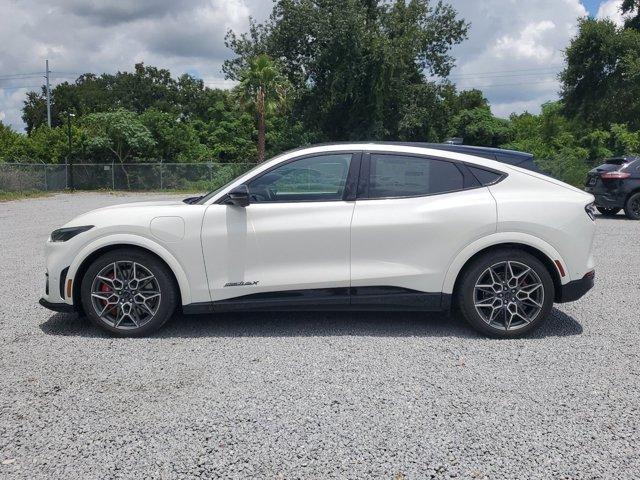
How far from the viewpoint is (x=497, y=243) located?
474cm

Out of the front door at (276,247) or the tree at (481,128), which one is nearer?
the front door at (276,247)

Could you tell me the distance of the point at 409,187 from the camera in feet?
16.1

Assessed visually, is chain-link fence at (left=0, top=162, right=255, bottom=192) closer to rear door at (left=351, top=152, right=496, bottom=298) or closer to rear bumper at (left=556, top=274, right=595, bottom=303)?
rear door at (left=351, top=152, right=496, bottom=298)

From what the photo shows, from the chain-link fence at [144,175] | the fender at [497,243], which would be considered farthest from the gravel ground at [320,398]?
the chain-link fence at [144,175]

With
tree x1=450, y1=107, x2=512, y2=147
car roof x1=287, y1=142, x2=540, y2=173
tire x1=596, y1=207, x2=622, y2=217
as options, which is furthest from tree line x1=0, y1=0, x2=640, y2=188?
car roof x1=287, y1=142, x2=540, y2=173

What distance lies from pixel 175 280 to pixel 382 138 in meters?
34.0

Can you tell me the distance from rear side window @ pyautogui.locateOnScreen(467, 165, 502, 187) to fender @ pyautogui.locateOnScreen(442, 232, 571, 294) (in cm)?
49

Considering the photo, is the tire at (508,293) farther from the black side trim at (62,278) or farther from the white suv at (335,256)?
the black side trim at (62,278)

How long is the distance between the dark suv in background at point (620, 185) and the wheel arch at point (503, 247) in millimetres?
10947

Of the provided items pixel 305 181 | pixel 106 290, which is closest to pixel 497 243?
pixel 305 181

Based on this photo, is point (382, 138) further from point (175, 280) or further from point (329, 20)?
point (175, 280)

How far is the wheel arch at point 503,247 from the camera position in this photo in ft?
15.6

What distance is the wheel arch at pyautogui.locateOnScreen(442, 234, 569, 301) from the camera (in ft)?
15.6

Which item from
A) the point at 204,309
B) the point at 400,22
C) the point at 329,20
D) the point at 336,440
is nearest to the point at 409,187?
the point at 204,309
